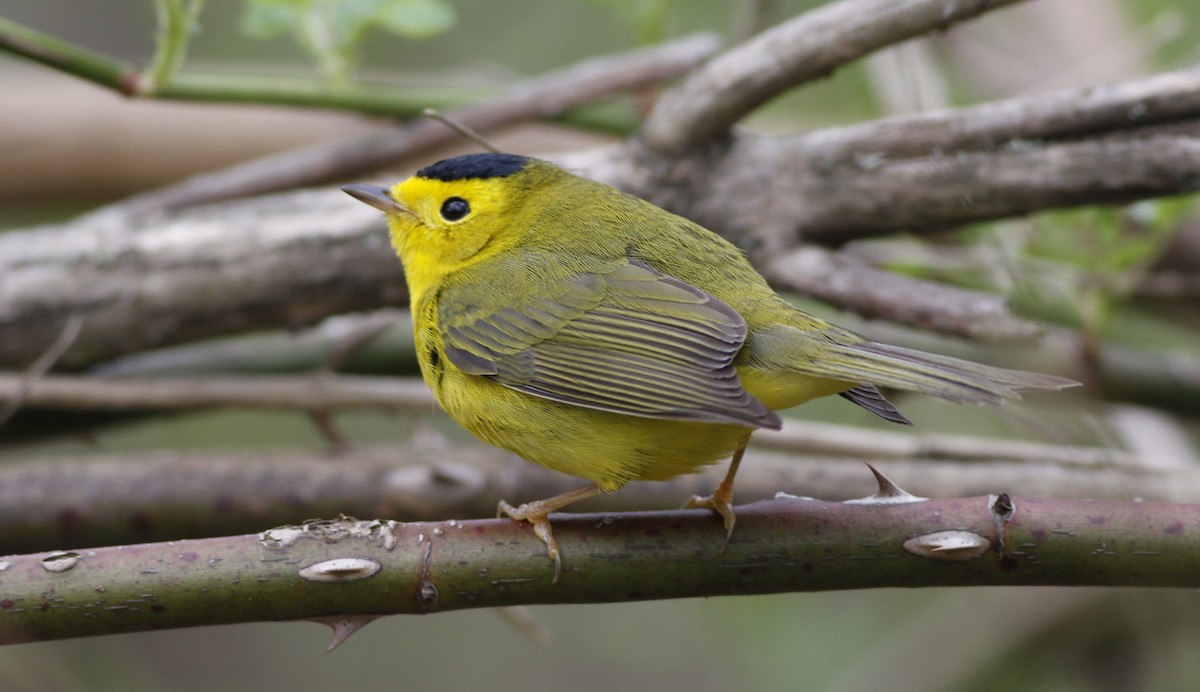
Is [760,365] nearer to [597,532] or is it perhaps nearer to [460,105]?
[597,532]

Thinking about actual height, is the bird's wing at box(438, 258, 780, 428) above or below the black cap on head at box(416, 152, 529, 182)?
below

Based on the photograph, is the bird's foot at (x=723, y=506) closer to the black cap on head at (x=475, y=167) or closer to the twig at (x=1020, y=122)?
the black cap on head at (x=475, y=167)

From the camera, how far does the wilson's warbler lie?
2.28 m

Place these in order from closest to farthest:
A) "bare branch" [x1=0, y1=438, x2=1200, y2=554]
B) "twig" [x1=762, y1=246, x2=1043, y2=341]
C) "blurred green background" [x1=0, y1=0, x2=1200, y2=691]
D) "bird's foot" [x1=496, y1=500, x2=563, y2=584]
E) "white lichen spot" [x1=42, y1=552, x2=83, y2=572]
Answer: "white lichen spot" [x1=42, y1=552, x2=83, y2=572] → "bird's foot" [x1=496, y1=500, x2=563, y2=584] → "twig" [x1=762, y1=246, x2=1043, y2=341] → "bare branch" [x1=0, y1=438, x2=1200, y2=554] → "blurred green background" [x1=0, y1=0, x2=1200, y2=691]

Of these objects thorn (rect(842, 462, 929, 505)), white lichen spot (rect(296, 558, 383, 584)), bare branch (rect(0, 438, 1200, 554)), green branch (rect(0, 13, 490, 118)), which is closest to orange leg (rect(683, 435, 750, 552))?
thorn (rect(842, 462, 929, 505))

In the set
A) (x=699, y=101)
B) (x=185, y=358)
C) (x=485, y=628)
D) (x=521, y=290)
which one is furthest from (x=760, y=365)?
(x=485, y=628)

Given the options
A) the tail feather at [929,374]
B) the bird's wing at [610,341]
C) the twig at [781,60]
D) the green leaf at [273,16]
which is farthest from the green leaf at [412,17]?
the tail feather at [929,374]

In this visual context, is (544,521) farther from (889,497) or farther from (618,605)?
(618,605)

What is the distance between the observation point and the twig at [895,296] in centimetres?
295

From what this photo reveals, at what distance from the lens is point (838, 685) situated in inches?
186

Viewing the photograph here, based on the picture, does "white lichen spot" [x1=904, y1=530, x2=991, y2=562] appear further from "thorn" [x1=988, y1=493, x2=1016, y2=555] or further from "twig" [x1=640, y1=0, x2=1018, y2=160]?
"twig" [x1=640, y1=0, x2=1018, y2=160]

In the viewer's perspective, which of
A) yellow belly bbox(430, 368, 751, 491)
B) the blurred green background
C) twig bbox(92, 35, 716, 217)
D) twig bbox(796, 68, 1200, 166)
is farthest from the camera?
the blurred green background

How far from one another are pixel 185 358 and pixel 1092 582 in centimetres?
326

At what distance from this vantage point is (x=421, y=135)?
423 centimetres
